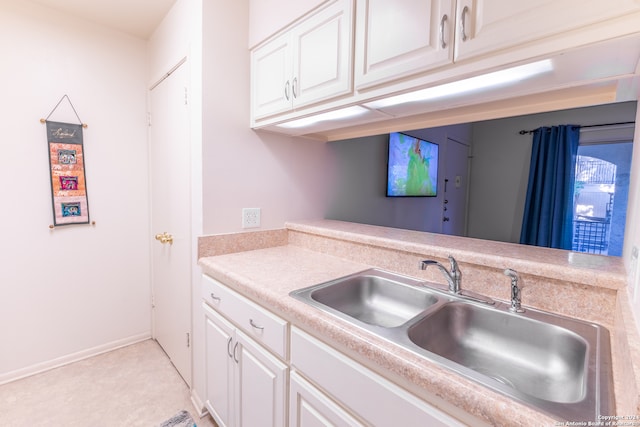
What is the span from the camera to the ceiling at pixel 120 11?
1823 mm

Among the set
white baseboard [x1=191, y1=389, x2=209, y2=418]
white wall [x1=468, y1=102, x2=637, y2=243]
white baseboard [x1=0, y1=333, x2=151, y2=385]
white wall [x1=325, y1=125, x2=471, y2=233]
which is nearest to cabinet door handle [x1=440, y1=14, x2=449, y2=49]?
white wall [x1=325, y1=125, x2=471, y2=233]

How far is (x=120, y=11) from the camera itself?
1.90 meters

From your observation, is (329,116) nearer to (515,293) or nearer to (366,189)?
(515,293)

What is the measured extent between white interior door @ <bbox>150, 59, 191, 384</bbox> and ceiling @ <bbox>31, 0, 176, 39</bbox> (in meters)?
0.42

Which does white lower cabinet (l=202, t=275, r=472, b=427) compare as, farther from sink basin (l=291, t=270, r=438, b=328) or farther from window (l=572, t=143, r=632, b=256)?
window (l=572, t=143, r=632, b=256)

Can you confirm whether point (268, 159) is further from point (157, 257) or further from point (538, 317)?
point (538, 317)

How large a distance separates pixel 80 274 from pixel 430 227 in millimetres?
3597

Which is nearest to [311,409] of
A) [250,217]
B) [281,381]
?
[281,381]

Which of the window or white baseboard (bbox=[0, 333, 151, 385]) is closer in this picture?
white baseboard (bbox=[0, 333, 151, 385])

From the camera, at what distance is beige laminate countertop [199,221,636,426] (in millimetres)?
572

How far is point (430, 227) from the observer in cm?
373

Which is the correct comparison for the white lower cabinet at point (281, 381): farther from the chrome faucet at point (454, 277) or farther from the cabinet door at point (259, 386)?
the chrome faucet at point (454, 277)

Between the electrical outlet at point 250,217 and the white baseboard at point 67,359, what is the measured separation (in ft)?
5.16

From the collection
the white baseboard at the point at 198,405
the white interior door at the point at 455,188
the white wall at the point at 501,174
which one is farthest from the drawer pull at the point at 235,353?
the white wall at the point at 501,174
